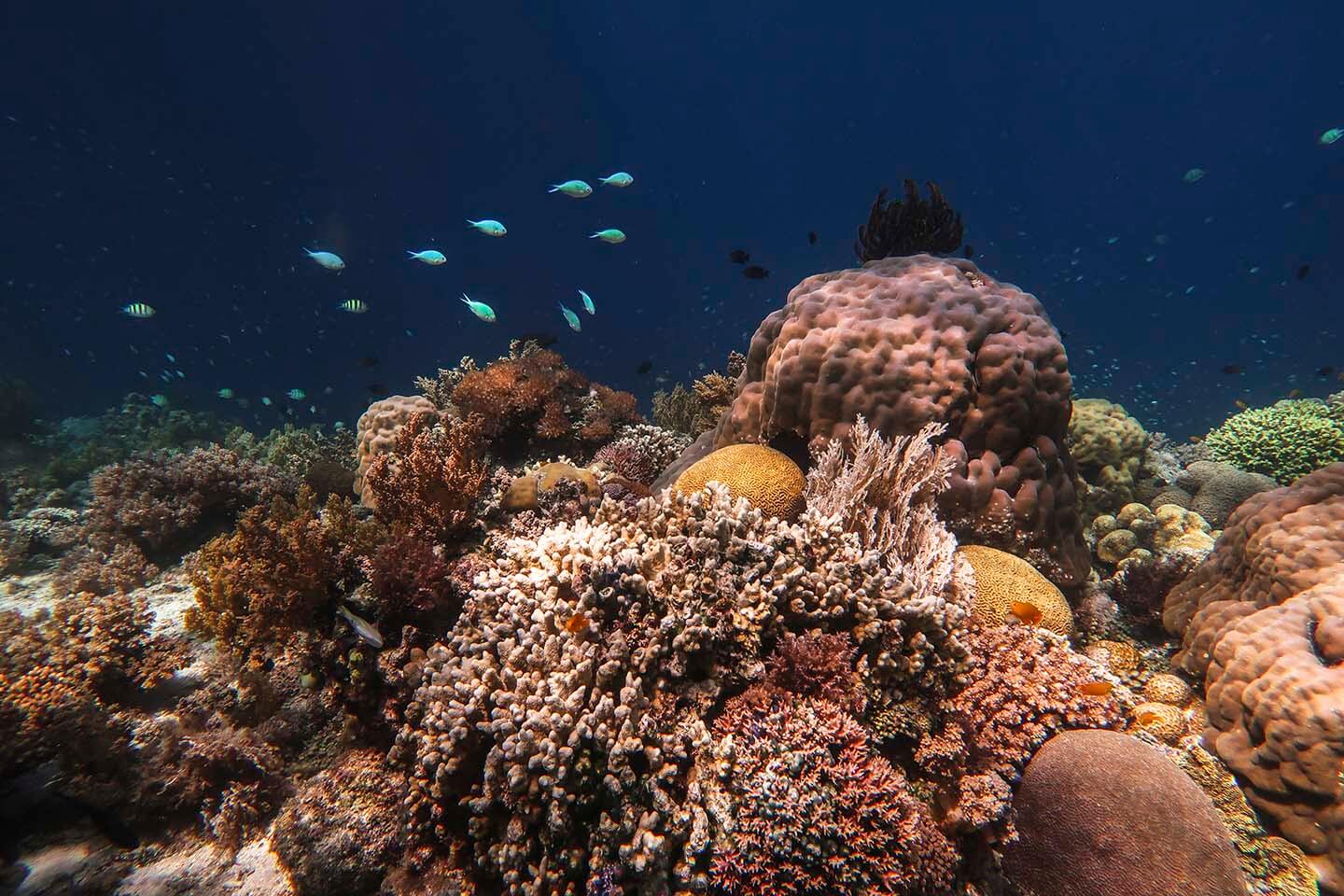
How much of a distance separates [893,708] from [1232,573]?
423 centimetres

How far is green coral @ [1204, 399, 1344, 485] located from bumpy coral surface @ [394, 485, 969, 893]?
12.4 m

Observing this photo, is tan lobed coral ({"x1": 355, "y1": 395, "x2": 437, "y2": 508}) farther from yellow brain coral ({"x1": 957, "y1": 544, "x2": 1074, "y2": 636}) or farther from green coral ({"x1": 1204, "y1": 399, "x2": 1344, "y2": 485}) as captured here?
green coral ({"x1": 1204, "y1": 399, "x2": 1344, "y2": 485})

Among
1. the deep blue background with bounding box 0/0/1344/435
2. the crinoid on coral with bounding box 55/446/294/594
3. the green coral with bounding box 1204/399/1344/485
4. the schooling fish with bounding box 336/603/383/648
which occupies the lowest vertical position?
the schooling fish with bounding box 336/603/383/648

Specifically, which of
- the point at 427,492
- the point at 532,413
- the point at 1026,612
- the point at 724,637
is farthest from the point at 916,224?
the point at 427,492

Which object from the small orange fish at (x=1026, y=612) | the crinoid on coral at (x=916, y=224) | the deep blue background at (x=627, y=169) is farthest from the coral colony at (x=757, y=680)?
the deep blue background at (x=627, y=169)

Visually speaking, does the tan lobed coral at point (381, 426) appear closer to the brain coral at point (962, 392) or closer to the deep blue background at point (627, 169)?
the brain coral at point (962, 392)

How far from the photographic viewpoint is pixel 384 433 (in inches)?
332

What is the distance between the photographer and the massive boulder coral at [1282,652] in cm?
333

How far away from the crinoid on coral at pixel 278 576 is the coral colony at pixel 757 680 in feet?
0.10

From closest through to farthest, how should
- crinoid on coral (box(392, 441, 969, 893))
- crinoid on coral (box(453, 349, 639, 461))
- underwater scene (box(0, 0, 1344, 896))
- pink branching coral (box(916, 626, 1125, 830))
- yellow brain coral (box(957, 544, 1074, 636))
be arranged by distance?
crinoid on coral (box(392, 441, 969, 893))
underwater scene (box(0, 0, 1344, 896))
pink branching coral (box(916, 626, 1125, 830))
yellow brain coral (box(957, 544, 1074, 636))
crinoid on coral (box(453, 349, 639, 461))

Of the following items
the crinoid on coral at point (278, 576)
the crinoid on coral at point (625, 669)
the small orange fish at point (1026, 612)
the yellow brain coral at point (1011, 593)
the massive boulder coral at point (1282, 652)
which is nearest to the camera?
the crinoid on coral at point (625, 669)

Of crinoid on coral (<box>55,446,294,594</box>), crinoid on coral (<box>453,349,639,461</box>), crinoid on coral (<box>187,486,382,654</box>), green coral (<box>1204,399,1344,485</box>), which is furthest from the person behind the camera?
green coral (<box>1204,399,1344,485</box>)

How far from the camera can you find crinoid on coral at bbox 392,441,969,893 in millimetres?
2730

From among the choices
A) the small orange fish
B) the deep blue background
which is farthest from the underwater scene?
the deep blue background
